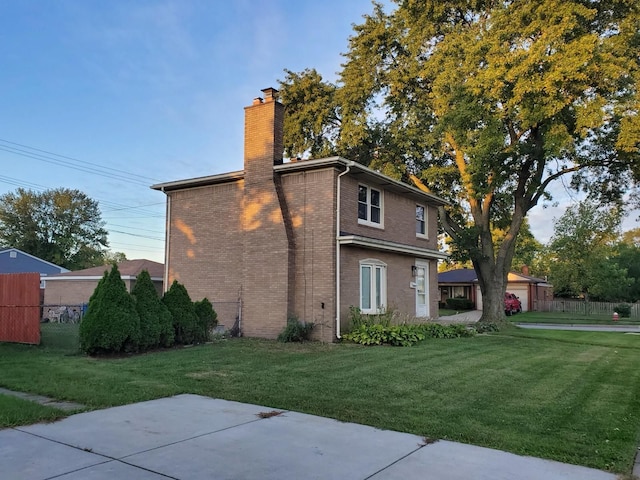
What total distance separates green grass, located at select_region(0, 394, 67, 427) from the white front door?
15757 mm

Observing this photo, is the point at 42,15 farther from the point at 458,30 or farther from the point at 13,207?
the point at 13,207

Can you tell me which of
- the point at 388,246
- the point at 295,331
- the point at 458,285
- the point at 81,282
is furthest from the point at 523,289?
the point at 81,282

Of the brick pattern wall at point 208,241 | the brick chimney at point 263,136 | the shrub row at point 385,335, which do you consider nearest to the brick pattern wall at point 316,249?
the shrub row at point 385,335

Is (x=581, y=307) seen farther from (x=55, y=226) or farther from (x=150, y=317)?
(x=55, y=226)

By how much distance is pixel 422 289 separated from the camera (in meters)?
20.8

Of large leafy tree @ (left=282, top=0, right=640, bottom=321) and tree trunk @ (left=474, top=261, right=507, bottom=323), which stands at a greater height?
large leafy tree @ (left=282, top=0, right=640, bottom=321)

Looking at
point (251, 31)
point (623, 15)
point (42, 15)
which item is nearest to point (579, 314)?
point (623, 15)

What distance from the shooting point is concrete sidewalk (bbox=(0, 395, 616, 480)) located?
13.9 ft

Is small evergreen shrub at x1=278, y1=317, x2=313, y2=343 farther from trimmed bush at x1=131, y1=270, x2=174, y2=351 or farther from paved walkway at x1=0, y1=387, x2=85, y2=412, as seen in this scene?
paved walkway at x1=0, y1=387, x2=85, y2=412

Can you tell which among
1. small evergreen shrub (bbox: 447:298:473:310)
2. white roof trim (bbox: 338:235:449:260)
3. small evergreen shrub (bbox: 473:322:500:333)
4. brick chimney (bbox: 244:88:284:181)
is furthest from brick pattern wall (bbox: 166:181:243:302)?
small evergreen shrub (bbox: 447:298:473:310)

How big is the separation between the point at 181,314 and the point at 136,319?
1743 mm

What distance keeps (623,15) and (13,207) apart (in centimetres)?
5311

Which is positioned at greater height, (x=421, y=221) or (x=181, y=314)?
(x=421, y=221)

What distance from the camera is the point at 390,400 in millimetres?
7066
